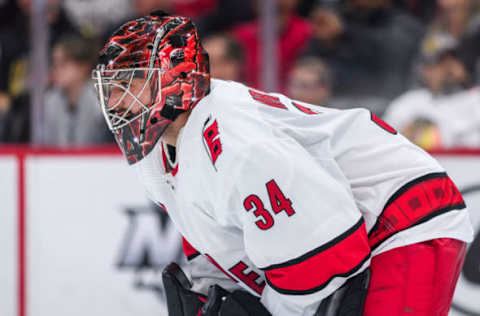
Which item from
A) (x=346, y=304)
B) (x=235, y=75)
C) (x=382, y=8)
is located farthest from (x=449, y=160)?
(x=346, y=304)

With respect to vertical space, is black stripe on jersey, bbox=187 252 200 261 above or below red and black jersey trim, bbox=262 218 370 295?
below

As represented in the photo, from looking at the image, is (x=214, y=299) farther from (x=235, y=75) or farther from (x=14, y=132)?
(x=14, y=132)

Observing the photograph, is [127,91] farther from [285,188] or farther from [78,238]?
[78,238]

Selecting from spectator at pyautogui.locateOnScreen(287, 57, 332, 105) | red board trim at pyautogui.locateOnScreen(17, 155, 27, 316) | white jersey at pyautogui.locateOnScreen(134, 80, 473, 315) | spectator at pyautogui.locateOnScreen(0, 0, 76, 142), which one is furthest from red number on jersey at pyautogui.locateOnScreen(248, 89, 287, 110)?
spectator at pyautogui.locateOnScreen(0, 0, 76, 142)

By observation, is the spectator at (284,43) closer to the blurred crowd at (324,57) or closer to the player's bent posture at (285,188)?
the blurred crowd at (324,57)

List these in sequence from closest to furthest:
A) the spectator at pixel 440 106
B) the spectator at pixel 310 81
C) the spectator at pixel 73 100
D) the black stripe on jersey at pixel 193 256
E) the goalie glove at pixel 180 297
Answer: the goalie glove at pixel 180 297, the black stripe on jersey at pixel 193 256, the spectator at pixel 440 106, the spectator at pixel 310 81, the spectator at pixel 73 100

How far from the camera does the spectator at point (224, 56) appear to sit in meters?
2.89

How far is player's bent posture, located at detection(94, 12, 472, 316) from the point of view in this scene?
4.18 ft

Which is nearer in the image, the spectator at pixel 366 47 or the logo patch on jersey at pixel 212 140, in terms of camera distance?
the logo patch on jersey at pixel 212 140

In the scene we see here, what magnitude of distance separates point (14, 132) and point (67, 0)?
0.69 metres

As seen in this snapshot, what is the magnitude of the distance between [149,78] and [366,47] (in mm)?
1694

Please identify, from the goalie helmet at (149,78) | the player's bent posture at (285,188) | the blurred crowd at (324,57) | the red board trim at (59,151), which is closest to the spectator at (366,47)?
the blurred crowd at (324,57)

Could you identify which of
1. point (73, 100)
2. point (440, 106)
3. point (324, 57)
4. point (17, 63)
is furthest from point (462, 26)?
point (17, 63)

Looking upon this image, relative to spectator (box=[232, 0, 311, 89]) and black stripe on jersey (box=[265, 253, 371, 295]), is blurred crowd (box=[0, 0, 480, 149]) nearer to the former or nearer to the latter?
spectator (box=[232, 0, 311, 89])
